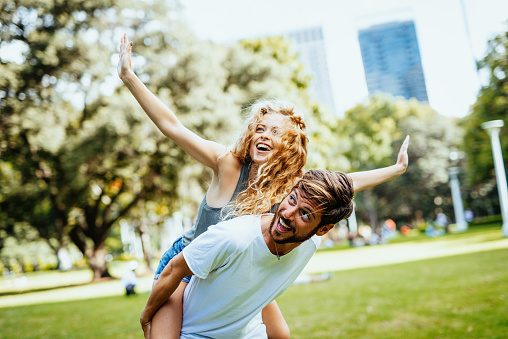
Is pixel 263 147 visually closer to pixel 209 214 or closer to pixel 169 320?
pixel 209 214

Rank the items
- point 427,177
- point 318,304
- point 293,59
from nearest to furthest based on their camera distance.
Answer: point 318,304 < point 293,59 < point 427,177

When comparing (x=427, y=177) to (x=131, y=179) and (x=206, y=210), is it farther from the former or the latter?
(x=206, y=210)

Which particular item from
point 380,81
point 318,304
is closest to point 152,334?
point 318,304

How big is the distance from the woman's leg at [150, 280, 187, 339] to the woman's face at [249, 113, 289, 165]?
1.05m

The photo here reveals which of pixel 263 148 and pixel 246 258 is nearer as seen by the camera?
pixel 246 258

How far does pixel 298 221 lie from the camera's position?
2.34m

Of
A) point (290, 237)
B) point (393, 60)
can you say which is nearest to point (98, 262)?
point (290, 237)

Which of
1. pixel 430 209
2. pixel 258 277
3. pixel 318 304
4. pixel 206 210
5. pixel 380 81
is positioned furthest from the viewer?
pixel 380 81

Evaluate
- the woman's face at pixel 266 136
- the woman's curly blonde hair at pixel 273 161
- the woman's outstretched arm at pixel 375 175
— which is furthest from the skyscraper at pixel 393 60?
the woman's face at pixel 266 136

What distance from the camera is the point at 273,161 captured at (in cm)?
301

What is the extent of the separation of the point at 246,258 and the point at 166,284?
1.58ft

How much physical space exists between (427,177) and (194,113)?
114ft

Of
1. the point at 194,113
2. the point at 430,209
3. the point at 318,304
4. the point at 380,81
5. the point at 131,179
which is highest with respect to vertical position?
the point at 380,81

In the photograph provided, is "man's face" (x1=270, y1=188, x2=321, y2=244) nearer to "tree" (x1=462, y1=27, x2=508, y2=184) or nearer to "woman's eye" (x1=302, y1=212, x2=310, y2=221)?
"woman's eye" (x1=302, y1=212, x2=310, y2=221)
